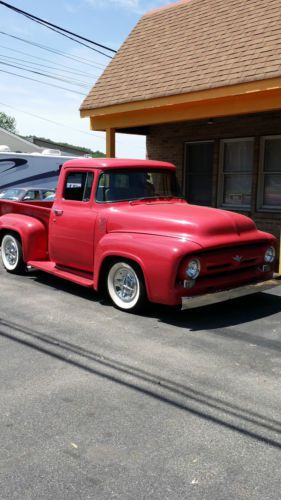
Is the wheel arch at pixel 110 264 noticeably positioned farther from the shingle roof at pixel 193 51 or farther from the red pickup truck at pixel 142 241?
the shingle roof at pixel 193 51

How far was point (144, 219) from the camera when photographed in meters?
6.29

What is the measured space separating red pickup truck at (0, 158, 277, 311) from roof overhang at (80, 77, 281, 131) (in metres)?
1.66

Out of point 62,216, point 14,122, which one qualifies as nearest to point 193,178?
point 62,216

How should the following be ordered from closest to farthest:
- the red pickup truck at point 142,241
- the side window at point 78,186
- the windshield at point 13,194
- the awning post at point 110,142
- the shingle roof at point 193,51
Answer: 1. the red pickup truck at point 142,241
2. the side window at point 78,186
3. the shingle roof at point 193,51
4. the awning post at point 110,142
5. the windshield at point 13,194

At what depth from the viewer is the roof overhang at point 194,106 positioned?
25.7 feet

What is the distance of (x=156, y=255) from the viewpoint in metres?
5.73

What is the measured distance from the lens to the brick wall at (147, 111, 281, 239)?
34.2ft

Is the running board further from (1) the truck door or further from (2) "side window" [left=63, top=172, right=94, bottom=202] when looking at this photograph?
Answer: (2) "side window" [left=63, top=172, right=94, bottom=202]

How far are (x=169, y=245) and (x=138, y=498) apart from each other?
3290 millimetres

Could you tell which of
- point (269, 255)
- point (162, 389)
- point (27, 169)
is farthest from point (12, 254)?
point (27, 169)

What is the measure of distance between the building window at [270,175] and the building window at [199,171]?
1387 mm

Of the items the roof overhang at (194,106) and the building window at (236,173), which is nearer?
the roof overhang at (194,106)

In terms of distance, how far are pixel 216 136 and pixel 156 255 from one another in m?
6.41

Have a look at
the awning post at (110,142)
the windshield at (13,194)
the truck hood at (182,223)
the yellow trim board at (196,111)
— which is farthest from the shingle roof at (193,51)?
the windshield at (13,194)
